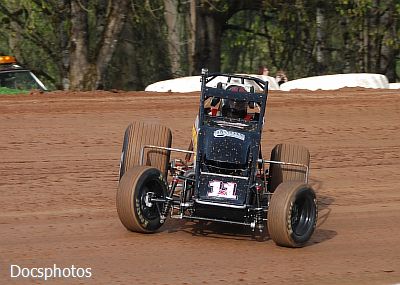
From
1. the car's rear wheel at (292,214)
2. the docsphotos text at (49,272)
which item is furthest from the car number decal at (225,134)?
the docsphotos text at (49,272)

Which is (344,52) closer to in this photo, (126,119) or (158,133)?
(126,119)

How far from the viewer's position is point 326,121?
16.0 m

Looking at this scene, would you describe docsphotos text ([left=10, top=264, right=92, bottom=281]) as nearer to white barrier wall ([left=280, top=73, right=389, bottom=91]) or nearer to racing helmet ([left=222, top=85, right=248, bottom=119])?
racing helmet ([left=222, top=85, right=248, bottom=119])

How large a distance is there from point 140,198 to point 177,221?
1.11 metres

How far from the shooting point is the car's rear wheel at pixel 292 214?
8.41 m

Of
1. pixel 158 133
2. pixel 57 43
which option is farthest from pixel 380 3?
pixel 158 133

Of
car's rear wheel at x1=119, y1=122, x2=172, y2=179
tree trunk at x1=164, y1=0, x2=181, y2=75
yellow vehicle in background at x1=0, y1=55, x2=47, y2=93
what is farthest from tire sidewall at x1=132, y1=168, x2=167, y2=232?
tree trunk at x1=164, y1=0, x2=181, y2=75

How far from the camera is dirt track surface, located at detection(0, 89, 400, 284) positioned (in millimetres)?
7859

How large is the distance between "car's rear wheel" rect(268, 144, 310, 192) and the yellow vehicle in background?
10.5 meters

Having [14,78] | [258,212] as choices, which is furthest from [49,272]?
[14,78]

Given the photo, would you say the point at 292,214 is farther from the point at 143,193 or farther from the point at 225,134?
the point at 143,193

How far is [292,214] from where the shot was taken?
8641mm

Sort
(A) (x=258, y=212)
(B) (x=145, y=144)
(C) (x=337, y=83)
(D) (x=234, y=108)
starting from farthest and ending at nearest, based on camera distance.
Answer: (C) (x=337, y=83), (B) (x=145, y=144), (D) (x=234, y=108), (A) (x=258, y=212)

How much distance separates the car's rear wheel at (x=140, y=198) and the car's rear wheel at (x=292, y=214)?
1134 millimetres
